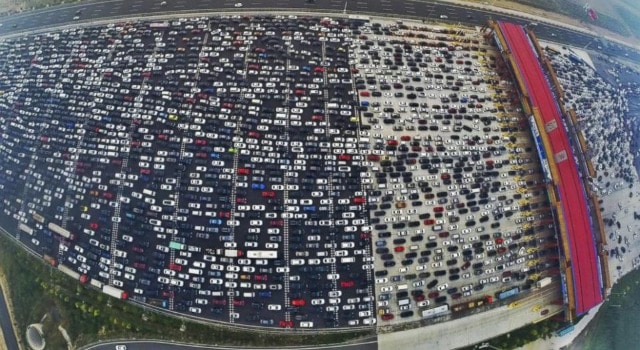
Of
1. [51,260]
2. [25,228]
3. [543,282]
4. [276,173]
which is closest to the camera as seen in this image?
[276,173]

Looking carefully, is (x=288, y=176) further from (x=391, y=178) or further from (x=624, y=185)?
(x=624, y=185)

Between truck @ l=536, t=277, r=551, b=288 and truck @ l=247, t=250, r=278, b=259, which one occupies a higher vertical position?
truck @ l=247, t=250, r=278, b=259

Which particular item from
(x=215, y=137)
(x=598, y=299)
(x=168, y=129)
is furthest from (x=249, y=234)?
(x=598, y=299)

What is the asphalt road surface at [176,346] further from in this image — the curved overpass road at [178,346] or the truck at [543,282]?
the truck at [543,282]

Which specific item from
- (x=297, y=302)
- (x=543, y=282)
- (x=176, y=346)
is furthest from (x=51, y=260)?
(x=543, y=282)

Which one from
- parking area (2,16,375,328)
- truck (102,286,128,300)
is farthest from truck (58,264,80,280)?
truck (102,286,128,300)

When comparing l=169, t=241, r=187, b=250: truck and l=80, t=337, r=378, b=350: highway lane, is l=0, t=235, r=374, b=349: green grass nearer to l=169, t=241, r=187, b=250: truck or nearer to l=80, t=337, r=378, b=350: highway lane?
l=80, t=337, r=378, b=350: highway lane

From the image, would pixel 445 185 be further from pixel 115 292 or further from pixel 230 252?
pixel 115 292
